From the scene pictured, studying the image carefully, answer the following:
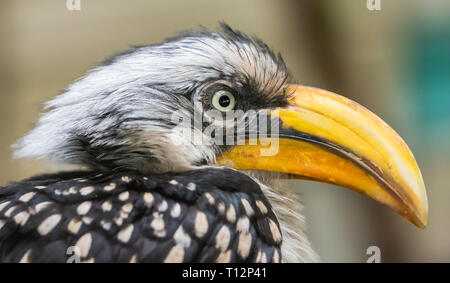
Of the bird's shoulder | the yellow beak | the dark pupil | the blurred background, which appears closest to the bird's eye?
the dark pupil

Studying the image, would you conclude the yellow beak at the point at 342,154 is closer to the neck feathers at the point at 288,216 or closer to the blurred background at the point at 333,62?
the neck feathers at the point at 288,216

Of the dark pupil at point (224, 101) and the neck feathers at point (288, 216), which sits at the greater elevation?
the dark pupil at point (224, 101)

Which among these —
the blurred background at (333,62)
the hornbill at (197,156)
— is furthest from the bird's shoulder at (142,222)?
the blurred background at (333,62)

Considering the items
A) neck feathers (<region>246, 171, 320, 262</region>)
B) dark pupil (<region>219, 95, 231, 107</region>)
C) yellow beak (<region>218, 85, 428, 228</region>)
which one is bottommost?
neck feathers (<region>246, 171, 320, 262</region>)

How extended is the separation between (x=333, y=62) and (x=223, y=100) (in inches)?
39.2

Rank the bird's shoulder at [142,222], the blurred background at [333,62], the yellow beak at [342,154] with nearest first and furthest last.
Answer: the bird's shoulder at [142,222] → the yellow beak at [342,154] → the blurred background at [333,62]

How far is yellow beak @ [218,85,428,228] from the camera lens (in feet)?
4.70

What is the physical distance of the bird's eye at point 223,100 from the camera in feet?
4.90

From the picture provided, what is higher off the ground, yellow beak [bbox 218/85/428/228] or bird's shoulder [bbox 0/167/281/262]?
yellow beak [bbox 218/85/428/228]

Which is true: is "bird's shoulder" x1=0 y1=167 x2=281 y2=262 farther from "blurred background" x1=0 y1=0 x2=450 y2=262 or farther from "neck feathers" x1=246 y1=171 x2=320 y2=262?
"blurred background" x1=0 y1=0 x2=450 y2=262

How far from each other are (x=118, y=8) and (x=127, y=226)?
1888 millimetres

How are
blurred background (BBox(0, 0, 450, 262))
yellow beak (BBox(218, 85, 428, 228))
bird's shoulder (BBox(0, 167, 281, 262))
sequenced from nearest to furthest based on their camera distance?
bird's shoulder (BBox(0, 167, 281, 262)), yellow beak (BBox(218, 85, 428, 228)), blurred background (BBox(0, 0, 450, 262))

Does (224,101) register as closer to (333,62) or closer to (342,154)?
(342,154)
